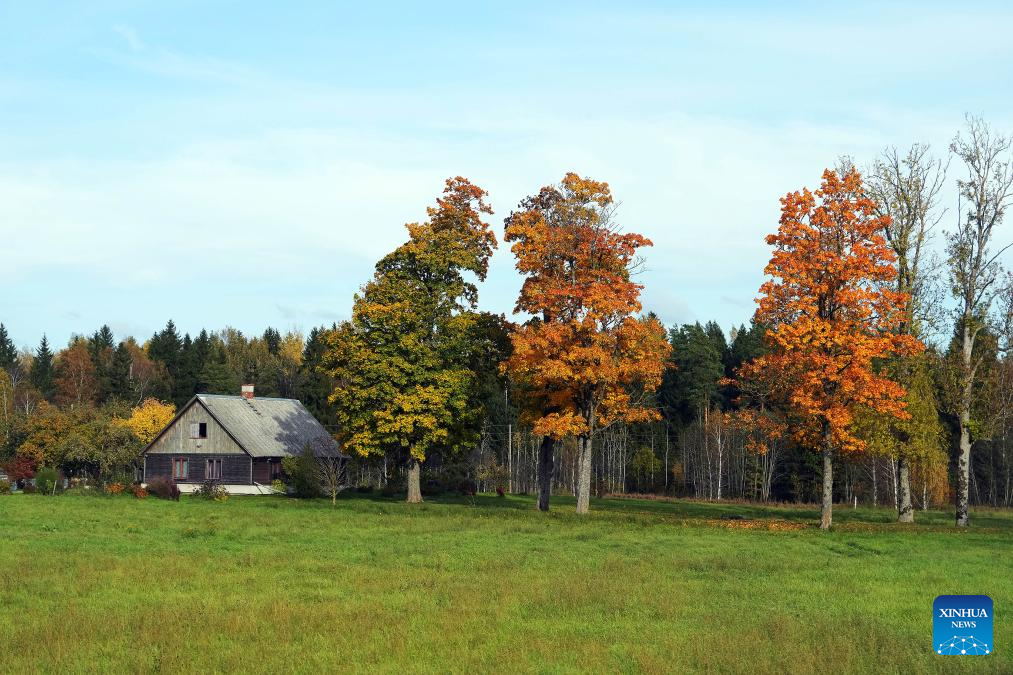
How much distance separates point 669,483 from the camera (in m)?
104

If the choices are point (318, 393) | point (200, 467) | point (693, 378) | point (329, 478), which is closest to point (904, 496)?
point (329, 478)

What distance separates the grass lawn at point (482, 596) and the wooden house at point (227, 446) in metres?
32.2

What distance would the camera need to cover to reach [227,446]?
70.7m

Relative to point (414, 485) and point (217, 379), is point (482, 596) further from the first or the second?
point (217, 379)

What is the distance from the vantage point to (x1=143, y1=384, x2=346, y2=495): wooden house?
70000 mm

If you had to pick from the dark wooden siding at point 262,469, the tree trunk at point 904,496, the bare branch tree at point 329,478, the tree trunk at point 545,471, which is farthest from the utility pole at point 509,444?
the tree trunk at point 904,496

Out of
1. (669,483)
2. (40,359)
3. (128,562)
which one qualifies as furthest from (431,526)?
(40,359)

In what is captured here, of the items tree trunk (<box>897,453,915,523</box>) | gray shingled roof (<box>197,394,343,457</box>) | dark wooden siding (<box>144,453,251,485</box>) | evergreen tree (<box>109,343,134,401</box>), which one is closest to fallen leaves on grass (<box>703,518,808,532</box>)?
tree trunk (<box>897,453,915,523</box>)

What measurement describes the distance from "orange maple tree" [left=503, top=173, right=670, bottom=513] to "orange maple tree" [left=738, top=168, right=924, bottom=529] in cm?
691

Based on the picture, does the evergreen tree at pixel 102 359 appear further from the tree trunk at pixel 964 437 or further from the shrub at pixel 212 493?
the tree trunk at pixel 964 437

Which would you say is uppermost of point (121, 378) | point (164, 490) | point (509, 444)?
point (121, 378)

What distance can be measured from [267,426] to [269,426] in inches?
7.0

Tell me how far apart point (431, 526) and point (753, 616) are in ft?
68.8

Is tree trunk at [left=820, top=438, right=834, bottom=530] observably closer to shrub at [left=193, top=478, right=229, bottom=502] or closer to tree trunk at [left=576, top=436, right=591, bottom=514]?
Result: tree trunk at [left=576, top=436, right=591, bottom=514]
